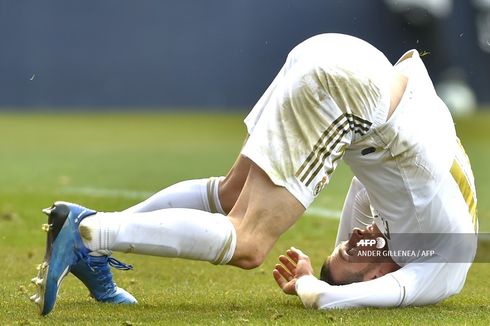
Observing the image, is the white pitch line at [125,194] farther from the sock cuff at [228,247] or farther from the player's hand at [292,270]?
the sock cuff at [228,247]

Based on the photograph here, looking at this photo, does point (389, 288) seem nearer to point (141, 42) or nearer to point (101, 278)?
point (101, 278)

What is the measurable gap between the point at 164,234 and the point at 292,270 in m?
0.80

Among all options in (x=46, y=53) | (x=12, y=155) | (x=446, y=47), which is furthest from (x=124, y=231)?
(x=446, y=47)

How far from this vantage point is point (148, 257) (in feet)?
17.6

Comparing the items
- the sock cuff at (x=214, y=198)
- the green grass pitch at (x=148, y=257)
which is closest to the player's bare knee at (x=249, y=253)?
the green grass pitch at (x=148, y=257)

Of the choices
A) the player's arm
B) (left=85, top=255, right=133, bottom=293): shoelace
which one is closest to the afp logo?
the player's arm

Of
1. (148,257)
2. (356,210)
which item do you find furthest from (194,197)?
(148,257)

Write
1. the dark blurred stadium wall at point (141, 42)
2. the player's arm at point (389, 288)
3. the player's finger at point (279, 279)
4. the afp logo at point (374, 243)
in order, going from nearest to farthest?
1. the player's arm at point (389, 288)
2. the afp logo at point (374, 243)
3. the player's finger at point (279, 279)
4. the dark blurred stadium wall at point (141, 42)

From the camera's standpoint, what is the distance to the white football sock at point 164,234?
3.35 metres

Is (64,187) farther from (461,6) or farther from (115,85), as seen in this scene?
(461,6)

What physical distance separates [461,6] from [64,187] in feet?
52.6

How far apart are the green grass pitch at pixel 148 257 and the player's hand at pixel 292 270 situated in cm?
7

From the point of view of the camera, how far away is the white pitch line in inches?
285

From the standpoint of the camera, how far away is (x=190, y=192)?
4141 millimetres
